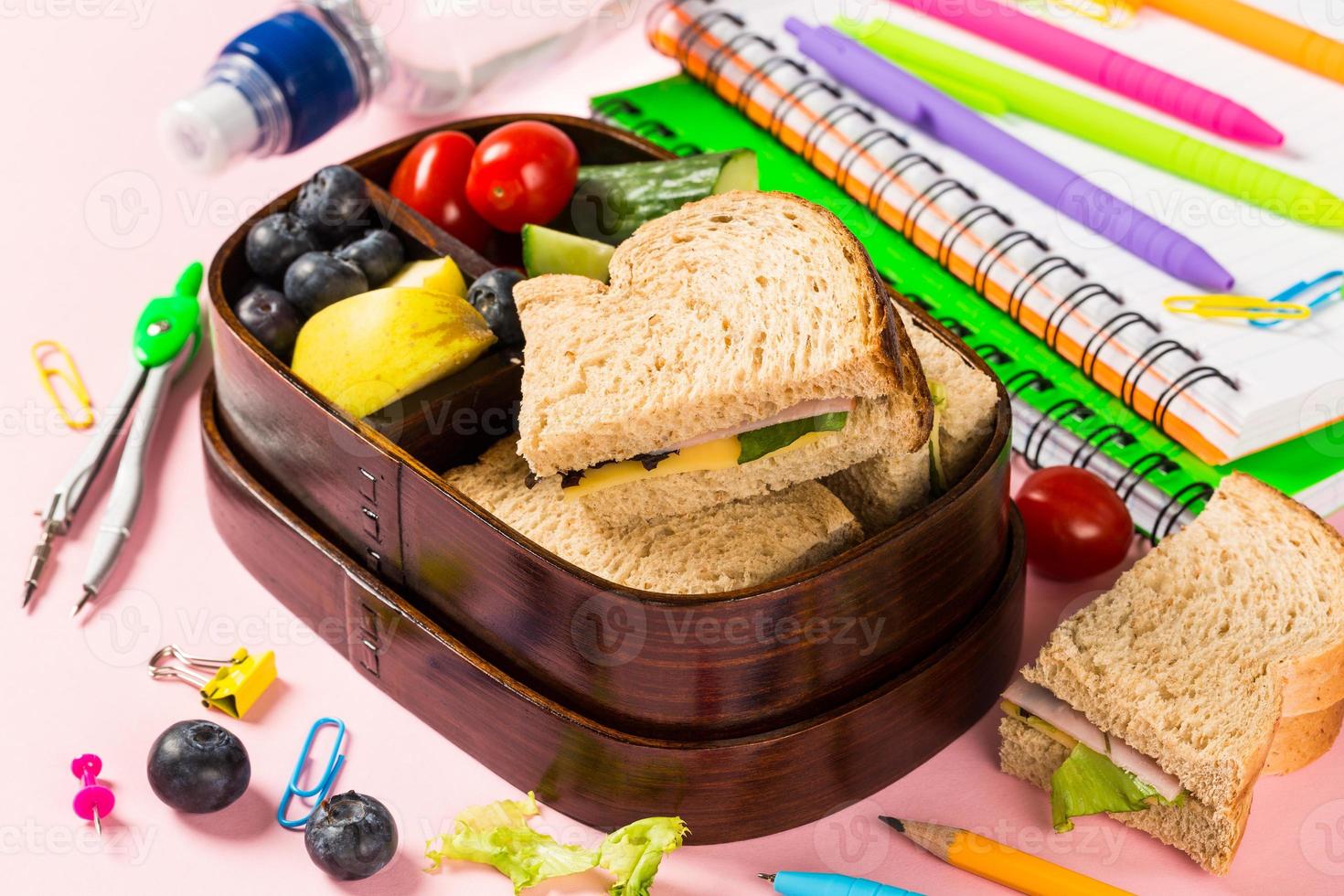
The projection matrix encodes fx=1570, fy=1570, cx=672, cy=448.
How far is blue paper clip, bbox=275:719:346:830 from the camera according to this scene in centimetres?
163

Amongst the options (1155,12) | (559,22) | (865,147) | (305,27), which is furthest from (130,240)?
(1155,12)

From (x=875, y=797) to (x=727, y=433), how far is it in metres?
0.43

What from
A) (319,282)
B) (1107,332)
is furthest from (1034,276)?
(319,282)

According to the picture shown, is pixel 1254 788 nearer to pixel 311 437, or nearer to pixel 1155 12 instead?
pixel 311 437

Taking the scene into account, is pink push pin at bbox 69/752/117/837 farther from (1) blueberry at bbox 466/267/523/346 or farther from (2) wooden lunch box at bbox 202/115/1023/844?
(1) blueberry at bbox 466/267/523/346

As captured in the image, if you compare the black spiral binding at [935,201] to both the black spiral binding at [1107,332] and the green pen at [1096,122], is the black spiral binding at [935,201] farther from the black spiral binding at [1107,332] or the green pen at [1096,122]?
the green pen at [1096,122]

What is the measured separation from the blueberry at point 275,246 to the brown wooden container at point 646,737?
27 centimetres

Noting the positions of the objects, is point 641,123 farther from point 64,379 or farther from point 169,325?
point 64,379

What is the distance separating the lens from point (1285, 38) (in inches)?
97.2

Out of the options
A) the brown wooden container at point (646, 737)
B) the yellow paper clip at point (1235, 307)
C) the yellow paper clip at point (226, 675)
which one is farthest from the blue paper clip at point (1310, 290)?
the yellow paper clip at point (226, 675)

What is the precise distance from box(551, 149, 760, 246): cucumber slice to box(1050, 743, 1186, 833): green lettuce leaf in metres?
0.81

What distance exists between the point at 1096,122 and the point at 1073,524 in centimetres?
73

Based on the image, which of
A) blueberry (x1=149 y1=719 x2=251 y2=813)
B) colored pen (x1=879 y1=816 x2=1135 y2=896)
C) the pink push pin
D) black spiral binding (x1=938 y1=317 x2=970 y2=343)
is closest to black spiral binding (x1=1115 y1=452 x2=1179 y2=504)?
black spiral binding (x1=938 y1=317 x2=970 y2=343)

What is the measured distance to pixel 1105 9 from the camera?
262cm
